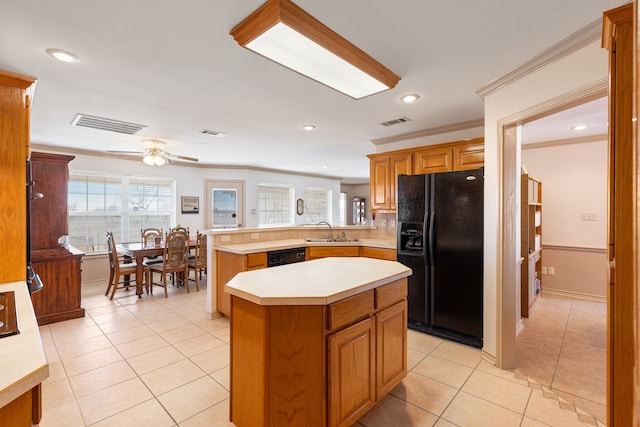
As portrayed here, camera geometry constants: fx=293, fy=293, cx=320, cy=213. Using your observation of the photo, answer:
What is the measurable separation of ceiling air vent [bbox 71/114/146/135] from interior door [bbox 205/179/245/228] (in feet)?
10.4

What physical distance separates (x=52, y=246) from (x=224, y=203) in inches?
156

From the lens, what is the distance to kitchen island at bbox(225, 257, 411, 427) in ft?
4.96

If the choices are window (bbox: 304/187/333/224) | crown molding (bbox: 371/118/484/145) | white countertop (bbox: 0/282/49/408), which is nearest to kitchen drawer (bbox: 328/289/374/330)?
white countertop (bbox: 0/282/49/408)

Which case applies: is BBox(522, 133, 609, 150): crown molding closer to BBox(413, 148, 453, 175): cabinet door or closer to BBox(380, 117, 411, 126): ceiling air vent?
BBox(413, 148, 453, 175): cabinet door

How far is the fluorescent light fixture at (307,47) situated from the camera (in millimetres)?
1589

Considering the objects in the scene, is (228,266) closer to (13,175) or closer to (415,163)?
(13,175)

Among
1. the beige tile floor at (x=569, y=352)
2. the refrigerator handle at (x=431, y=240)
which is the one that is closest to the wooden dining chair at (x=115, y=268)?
the refrigerator handle at (x=431, y=240)

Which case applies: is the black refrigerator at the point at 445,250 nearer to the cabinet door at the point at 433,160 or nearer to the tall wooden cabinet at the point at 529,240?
the cabinet door at the point at 433,160

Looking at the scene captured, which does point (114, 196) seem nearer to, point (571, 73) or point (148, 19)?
point (148, 19)

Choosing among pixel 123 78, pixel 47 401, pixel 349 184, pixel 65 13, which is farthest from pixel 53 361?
pixel 349 184

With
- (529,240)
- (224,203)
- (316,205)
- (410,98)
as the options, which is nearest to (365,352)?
(410,98)

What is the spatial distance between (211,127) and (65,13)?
90.4 inches

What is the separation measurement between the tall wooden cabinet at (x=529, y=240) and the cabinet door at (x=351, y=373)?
2.69 meters

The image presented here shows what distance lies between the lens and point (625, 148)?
1.11 meters
